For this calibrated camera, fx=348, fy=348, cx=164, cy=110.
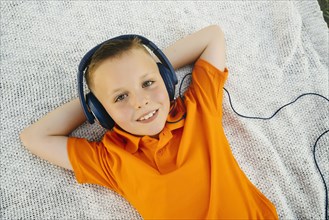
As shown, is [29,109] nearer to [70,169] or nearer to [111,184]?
[70,169]

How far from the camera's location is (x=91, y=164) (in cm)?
100

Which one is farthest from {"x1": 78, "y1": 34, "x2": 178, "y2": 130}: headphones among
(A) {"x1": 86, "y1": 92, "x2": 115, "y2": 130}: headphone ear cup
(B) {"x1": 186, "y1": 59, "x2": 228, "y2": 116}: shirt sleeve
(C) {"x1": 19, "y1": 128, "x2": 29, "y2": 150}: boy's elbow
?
(C) {"x1": 19, "y1": 128, "x2": 29, "y2": 150}: boy's elbow

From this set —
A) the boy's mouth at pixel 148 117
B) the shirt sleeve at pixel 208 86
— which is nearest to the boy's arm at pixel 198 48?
the shirt sleeve at pixel 208 86

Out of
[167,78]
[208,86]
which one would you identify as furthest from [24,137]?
[208,86]

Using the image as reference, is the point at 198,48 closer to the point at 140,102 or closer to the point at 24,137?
the point at 140,102

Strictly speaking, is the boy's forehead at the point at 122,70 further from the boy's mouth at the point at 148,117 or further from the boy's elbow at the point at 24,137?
the boy's elbow at the point at 24,137

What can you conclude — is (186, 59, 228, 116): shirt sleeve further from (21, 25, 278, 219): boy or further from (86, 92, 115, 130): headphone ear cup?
(86, 92, 115, 130): headphone ear cup

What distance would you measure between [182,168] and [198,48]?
406 millimetres

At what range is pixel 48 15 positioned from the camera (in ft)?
4.19

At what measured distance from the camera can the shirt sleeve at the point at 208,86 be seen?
1030 millimetres

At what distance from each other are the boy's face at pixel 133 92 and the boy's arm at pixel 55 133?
16cm

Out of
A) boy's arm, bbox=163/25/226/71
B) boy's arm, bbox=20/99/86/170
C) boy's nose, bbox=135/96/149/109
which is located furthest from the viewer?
boy's arm, bbox=163/25/226/71

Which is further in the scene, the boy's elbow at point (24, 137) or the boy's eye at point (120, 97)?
the boy's elbow at point (24, 137)

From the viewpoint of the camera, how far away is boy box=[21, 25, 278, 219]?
93 centimetres
